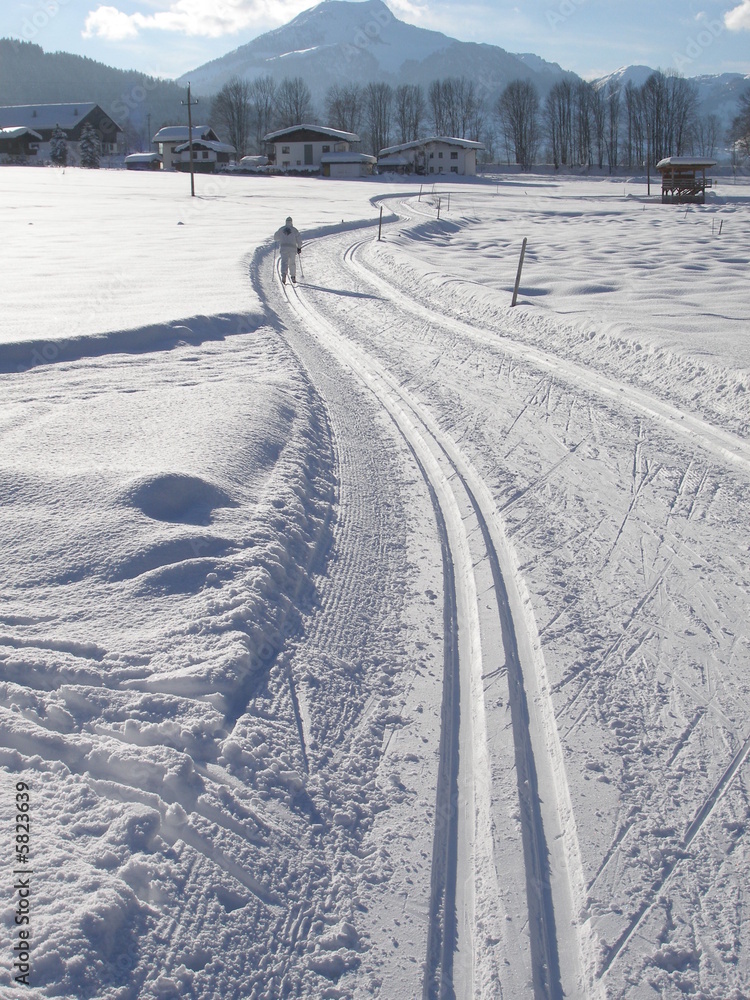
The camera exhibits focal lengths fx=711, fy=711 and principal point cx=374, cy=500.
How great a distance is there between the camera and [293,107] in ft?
375

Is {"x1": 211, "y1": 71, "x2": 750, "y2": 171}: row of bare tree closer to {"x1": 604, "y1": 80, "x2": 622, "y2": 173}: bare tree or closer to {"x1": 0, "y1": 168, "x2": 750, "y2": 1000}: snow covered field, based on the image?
{"x1": 604, "y1": 80, "x2": 622, "y2": 173}: bare tree

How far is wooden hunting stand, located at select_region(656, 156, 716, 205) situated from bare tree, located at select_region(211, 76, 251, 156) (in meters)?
72.6

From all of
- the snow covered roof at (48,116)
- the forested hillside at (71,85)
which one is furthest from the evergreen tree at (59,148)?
the forested hillside at (71,85)

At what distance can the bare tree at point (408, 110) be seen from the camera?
355 feet

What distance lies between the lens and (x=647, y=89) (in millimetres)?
92562

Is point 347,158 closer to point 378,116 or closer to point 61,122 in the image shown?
point 61,122

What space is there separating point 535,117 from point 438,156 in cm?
3832

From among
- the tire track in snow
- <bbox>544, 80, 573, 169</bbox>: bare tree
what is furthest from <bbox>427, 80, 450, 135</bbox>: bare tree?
the tire track in snow

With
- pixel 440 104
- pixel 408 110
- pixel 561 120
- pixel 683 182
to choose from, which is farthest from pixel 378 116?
pixel 683 182

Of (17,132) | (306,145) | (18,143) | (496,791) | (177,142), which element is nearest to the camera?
(496,791)

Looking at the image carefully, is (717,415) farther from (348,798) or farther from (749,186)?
(749,186)

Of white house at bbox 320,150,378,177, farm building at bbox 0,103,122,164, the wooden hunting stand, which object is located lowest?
the wooden hunting stand

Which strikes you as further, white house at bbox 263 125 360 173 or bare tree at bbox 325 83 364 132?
bare tree at bbox 325 83 364 132

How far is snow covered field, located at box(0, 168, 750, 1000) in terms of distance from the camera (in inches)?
99.7
